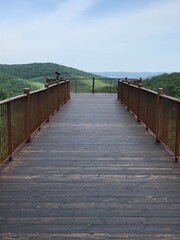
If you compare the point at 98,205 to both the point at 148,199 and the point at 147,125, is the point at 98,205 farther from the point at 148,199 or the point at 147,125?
the point at 147,125

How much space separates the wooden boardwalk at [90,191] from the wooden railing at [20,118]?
0.24 m

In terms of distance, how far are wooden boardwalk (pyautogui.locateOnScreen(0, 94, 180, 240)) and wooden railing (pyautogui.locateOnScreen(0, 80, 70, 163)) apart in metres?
0.24

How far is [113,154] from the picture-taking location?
22.8 ft

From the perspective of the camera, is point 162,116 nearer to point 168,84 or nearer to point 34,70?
point 168,84

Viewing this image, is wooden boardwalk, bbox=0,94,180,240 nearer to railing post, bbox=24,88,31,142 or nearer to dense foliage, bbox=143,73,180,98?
railing post, bbox=24,88,31,142

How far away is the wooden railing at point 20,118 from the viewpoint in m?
6.14

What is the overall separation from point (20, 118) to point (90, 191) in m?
3.23

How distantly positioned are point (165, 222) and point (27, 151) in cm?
387

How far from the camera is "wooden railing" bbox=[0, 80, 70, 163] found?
6.14 meters

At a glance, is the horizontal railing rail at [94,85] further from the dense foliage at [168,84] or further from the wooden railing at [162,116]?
the wooden railing at [162,116]

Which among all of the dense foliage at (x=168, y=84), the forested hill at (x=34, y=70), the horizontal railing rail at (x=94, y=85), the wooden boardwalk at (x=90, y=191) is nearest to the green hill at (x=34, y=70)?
the forested hill at (x=34, y=70)

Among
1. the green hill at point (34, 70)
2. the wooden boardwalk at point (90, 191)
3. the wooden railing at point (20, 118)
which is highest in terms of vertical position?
the green hill at point (34, 70)

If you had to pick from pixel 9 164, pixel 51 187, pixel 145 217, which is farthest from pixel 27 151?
pixel 145 217

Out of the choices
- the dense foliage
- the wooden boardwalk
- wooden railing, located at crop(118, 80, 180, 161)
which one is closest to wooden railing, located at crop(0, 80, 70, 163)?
the wooden boardwalk
